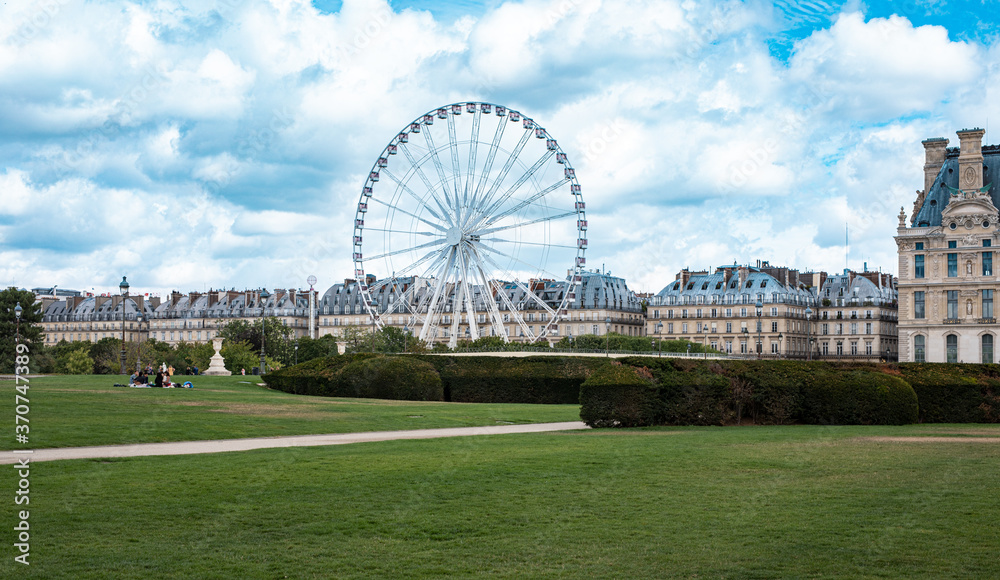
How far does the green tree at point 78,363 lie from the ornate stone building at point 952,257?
220 feet

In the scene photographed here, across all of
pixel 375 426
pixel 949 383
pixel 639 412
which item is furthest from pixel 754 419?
pixel 375 426

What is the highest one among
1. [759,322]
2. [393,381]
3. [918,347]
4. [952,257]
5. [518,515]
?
[952,257]

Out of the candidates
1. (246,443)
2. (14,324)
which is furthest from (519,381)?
(14,324)

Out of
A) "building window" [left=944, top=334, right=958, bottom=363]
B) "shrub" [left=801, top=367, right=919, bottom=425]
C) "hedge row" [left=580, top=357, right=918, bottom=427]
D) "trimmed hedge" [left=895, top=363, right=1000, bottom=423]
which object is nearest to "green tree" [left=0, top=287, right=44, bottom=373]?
"hedge row" [left=580, top=357, right=918, bottom=427]

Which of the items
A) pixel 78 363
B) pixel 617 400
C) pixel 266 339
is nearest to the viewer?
pixel 617 400

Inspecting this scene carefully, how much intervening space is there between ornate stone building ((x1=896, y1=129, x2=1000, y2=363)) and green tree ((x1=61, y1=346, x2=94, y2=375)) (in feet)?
220

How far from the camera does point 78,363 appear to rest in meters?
73.2

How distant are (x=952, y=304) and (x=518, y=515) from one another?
85057 mm

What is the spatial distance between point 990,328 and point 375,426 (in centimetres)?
7496

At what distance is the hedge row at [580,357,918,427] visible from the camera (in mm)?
27531

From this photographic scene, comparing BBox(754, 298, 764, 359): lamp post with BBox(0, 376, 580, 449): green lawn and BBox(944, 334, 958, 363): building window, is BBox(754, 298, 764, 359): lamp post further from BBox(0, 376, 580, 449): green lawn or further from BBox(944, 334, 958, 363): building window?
BBox(0, 376, 580, 449): green lawn

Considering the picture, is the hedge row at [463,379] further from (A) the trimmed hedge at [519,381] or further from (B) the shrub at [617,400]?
(B) the shrub at [617,400]

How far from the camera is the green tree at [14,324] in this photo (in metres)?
83.3

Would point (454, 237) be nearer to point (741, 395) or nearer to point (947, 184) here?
point (741, 395)
